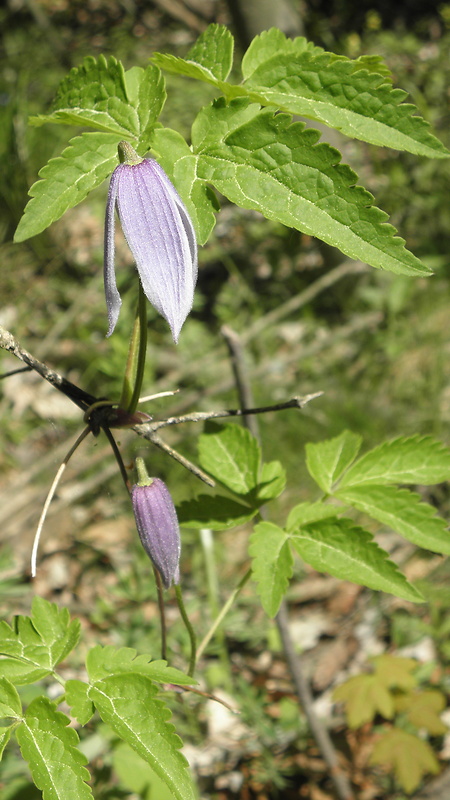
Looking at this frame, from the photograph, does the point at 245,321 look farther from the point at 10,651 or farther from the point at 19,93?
the point at 10,651

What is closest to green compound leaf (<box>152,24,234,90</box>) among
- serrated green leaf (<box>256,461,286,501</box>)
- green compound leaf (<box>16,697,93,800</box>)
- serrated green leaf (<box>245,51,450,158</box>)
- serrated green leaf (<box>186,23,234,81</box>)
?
serrated green leaf (<box>186,23,234,81</box>)

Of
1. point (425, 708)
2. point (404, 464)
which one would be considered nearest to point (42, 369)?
point (404, 464)

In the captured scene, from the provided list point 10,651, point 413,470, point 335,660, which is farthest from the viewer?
point 335,660

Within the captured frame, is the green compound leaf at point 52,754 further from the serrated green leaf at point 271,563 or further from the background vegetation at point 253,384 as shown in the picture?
the background vegetation at point 253,384

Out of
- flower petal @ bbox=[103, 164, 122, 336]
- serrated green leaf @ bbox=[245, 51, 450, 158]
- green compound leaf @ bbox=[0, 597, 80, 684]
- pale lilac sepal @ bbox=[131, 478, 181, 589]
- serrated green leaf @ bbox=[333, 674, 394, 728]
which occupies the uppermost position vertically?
serrated green leaf @ bbox=[245, 51, 450, 158]

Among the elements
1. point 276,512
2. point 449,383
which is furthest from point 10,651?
point 449,383

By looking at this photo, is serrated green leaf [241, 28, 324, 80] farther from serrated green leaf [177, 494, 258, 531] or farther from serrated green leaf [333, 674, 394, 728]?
serrated green leaf [333, 674, 394, 728]

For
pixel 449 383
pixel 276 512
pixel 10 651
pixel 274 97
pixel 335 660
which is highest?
pixel 274 97
